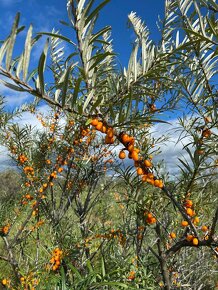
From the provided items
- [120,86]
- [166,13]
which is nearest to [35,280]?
[120,86]

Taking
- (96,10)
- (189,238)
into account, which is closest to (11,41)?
(96,10)

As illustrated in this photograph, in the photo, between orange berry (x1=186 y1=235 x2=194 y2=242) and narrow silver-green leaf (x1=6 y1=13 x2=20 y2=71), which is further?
orange berry (x1=186 y1=235 x2=194 y2=242)

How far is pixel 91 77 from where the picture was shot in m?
0.77

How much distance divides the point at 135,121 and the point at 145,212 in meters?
0.75

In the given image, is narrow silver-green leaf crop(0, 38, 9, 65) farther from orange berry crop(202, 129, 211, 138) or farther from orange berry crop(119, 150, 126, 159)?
orange berry crop(202, 129, 211, 138)

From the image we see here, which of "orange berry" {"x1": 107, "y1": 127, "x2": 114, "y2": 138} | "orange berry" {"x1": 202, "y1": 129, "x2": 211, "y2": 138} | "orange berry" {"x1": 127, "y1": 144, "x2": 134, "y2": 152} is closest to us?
"orange berry" {"x1": 107, "y1": 127, "x2": 114, "y2": 138}

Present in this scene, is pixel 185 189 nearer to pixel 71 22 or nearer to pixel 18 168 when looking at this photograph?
pixel 71 22

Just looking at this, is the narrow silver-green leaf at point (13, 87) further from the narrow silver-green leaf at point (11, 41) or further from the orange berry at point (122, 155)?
the orange berry at point (122, 155)

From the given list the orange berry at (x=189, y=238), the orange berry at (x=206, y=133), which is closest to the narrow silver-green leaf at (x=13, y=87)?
the orange berry at (x=206, y=133)

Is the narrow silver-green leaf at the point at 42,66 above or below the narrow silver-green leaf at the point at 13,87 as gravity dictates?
above

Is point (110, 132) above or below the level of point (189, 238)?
above

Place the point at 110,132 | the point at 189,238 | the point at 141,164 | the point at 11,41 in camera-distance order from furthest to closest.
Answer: the point at 189,238 → the point at 141,164 → the point at 110,132 → the point at 11,41

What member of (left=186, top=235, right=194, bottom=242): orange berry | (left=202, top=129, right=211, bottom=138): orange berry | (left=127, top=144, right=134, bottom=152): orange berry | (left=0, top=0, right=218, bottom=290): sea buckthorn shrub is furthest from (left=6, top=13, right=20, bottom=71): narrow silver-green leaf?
(left=186, top=235, right=194, bottom=242): orange berry

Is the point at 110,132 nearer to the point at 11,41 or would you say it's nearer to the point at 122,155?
the point at 122,155
